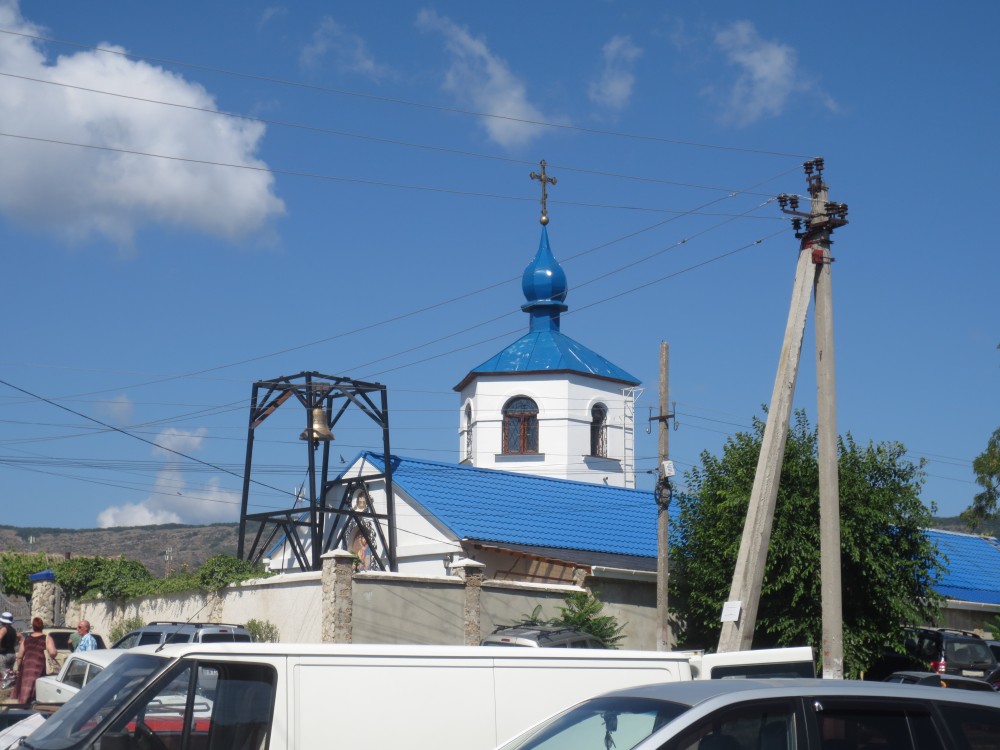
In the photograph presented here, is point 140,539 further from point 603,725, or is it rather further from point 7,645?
point 603,725

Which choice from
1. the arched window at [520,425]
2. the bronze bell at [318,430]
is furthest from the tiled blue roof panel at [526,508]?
the arched window at [520,425]

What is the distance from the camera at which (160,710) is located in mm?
7398

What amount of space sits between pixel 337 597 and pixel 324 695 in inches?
557

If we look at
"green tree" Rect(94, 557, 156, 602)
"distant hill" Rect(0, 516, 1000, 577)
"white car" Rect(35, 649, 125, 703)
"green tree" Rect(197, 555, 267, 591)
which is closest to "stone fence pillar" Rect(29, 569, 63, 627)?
"green tree" Rect(94, 557, 156, 602)

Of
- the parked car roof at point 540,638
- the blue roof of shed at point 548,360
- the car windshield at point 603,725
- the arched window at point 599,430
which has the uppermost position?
the blue roof of shed at point 548,360

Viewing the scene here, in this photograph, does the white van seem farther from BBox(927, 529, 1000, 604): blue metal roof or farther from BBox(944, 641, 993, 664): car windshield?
BBox(927, 529, 1000, 604): blue metal roof

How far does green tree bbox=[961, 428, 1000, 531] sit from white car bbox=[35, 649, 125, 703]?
29.2 meters

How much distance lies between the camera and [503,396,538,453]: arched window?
138 ft

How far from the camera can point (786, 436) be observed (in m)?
19.3

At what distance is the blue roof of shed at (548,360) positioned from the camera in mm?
42281

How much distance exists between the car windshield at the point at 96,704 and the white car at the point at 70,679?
6.68 metres

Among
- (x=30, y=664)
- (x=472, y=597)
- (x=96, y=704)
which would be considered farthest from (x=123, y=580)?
(x=96, y=704)

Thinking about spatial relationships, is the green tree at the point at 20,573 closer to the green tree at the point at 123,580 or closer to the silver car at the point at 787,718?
the green tree at the point at 123,580

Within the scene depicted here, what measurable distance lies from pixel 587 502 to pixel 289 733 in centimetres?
2643
